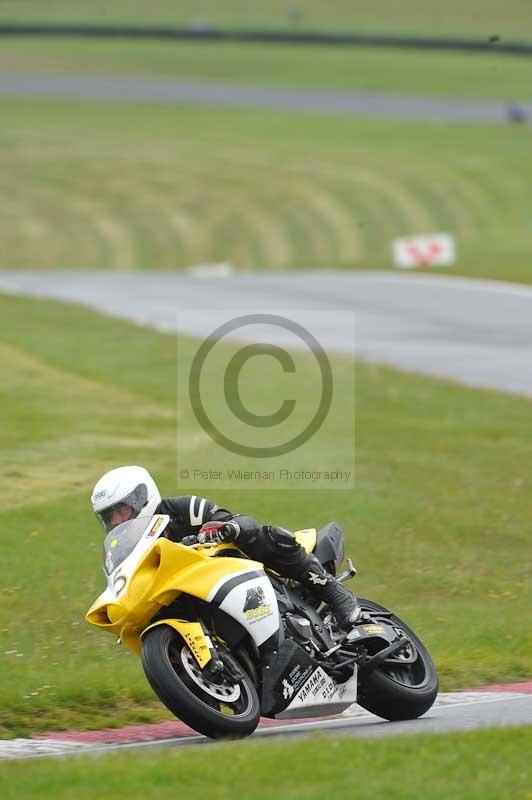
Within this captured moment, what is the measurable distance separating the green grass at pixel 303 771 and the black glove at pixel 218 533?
4.06ft

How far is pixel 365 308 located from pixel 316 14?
144ft

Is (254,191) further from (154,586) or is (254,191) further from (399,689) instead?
(154,586)

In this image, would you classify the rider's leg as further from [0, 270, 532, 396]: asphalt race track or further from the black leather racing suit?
[0, 270, 532, 396]: asphalt race track

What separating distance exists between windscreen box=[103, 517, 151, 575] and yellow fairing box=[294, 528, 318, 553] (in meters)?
1.20

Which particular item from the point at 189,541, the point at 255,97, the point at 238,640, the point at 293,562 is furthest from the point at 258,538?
the point at 255,97

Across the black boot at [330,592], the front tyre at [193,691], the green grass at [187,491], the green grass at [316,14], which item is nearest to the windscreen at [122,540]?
the front tyre at [193,691]

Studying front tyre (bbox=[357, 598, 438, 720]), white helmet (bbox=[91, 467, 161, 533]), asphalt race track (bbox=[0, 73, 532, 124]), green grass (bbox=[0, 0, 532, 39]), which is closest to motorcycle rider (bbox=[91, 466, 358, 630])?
white helmet (bbox=[91, 467, 161, 533])

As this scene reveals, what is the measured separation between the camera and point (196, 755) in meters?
6.89

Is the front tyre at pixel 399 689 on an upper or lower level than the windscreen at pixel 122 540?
lower

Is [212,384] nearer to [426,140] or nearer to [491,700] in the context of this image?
[491,700]

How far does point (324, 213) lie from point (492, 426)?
25054 mm

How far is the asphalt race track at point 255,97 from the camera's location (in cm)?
5538

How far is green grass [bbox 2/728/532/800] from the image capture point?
249 inches

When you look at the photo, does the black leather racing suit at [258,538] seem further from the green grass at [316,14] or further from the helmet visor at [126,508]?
the green grass at [316,14]
